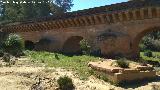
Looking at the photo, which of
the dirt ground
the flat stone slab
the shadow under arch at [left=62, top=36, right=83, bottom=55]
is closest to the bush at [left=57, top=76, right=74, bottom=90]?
the dirt ground

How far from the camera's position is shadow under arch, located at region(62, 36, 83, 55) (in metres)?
32.1

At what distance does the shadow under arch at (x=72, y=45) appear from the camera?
105 feet

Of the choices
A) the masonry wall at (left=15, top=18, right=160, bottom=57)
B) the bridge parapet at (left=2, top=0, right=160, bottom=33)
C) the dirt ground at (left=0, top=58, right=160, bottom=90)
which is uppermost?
the bridge parapet at (left=2, top=0, right=160, bottom=33)

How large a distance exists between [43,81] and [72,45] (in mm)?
18935

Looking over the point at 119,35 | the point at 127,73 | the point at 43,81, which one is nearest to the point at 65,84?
the point at 43,81

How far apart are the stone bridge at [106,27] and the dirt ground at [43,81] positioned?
8995 mm

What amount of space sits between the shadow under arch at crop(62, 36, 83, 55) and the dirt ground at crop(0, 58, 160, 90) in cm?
1511

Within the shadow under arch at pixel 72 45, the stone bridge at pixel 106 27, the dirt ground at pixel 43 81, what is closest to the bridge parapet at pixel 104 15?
the stone bridge at pixel 106 27

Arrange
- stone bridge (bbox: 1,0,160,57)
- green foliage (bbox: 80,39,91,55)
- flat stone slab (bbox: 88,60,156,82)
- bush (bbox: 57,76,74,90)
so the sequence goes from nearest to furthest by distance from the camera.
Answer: bush (bbox: 57,76,74,90) → flat stone slab (bbox: 88,60,156,82) → stone bridge (bbox: 1,0,160,57) → green foliage (bbox: 80,39,91,55)

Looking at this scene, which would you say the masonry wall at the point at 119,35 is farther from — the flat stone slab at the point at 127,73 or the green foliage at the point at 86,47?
the flat stone slab at the point at 127,73

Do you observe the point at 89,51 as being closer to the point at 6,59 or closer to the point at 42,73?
the point at 6,59

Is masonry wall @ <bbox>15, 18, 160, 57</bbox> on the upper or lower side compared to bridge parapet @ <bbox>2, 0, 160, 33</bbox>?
lower

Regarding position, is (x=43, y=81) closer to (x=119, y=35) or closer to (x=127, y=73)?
(x=127, y=73)

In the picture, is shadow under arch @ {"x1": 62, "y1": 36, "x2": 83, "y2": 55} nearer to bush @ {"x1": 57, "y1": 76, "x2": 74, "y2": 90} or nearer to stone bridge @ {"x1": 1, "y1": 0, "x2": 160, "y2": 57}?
stone bridge @ {"x1": 1, "y1": 0, "x2": 160, "y2": 57}
